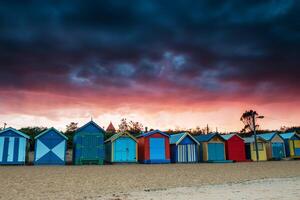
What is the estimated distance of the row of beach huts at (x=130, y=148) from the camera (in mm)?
24562

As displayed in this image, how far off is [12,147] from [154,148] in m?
12.6

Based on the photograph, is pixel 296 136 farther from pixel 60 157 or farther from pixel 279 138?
pixel 60 157

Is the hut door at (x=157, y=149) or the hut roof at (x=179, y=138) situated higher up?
the hut roof at (x=179, y=138)

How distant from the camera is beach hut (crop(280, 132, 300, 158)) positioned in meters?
38.4

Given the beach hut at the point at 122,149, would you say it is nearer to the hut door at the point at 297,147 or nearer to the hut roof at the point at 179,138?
the hut roof at the point at 179,138

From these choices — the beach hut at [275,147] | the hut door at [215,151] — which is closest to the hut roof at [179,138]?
the hut door at [215,151]

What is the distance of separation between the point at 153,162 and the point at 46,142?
32.6 ft

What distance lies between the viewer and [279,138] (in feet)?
126

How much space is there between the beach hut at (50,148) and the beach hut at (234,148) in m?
17.7

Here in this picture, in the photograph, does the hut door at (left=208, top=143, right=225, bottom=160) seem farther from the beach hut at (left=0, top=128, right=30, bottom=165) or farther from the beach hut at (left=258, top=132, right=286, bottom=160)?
the beach hut at (left=0, top=128, right=30, bottom=165)

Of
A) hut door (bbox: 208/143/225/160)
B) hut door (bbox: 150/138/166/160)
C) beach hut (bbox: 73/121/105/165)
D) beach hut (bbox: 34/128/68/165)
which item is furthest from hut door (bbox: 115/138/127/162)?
hut door (bbox: 208/143/225/160)

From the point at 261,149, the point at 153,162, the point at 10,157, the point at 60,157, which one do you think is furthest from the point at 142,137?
the point at 261,149

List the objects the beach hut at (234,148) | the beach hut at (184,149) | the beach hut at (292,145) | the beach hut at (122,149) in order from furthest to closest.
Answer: the beach hut at (292,145)
the beach hut at (234,148)
the beach hut at (184,149)
the beach hut at (122,149)

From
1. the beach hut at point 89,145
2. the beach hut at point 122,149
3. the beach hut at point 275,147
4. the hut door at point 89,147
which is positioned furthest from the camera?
the beach hut at point 275,147
